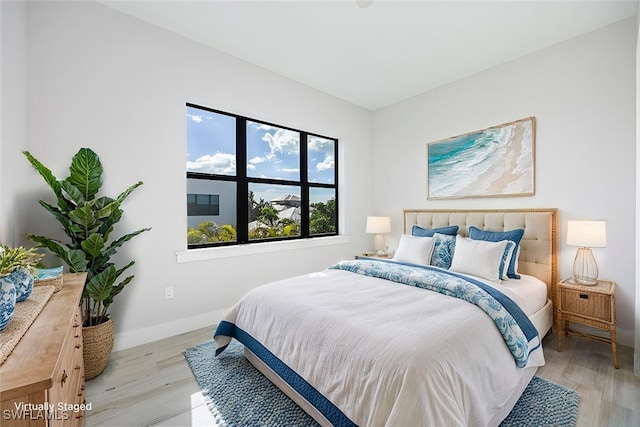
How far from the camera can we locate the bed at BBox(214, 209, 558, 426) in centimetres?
121

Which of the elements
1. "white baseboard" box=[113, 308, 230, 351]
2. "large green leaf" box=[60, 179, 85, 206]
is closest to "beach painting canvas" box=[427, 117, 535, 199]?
"white baseboard" box=[113, 308, 230, 351]

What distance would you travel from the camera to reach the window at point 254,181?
3010 millimetres

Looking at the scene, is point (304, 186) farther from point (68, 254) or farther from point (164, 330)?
point (68, 254)

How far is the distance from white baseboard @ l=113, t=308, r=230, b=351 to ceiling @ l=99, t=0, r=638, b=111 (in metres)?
2.76

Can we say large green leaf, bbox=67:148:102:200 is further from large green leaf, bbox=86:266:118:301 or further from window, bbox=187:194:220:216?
window, bbox=187:194:220:216

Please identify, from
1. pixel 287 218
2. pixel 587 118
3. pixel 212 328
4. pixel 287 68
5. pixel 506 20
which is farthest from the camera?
pixel 287 218

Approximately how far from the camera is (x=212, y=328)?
A: 9.57ft

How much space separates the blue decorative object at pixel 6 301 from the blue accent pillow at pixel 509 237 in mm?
3259

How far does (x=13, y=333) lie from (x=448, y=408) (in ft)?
5.20

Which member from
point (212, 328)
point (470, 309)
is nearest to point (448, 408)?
point (470, 309)

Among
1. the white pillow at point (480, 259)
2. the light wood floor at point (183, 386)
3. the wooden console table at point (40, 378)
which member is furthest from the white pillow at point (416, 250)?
the wooden console table at point (40, 378)

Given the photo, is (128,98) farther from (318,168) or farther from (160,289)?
(318,168)

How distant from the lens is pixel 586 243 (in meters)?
2.32

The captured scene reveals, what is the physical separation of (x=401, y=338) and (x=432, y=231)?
7.29 ft
